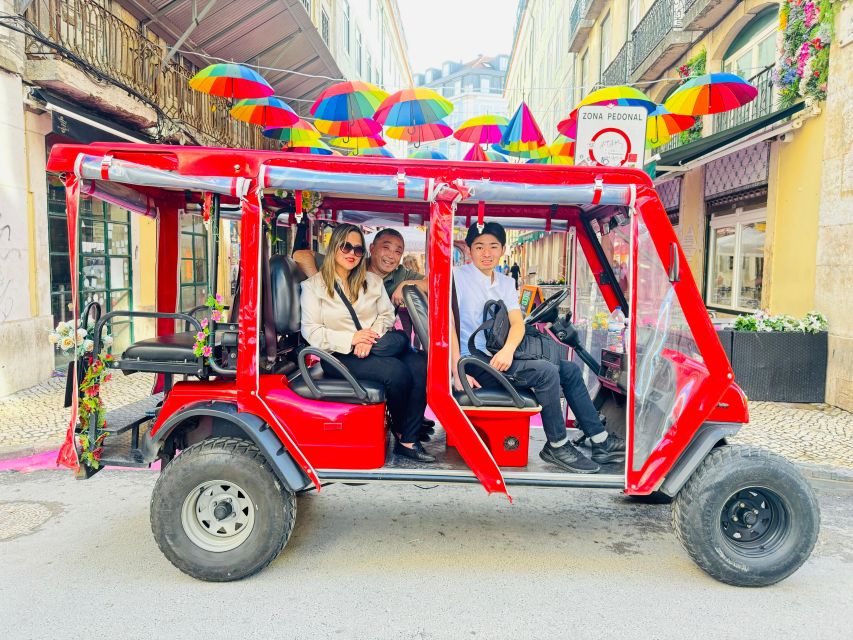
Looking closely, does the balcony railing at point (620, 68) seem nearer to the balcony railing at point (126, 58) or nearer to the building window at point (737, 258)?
the building window at point (737, 258)

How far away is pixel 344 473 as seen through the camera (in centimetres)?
326

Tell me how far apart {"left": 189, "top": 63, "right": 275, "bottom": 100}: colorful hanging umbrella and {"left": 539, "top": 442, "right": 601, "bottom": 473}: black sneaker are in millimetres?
7588

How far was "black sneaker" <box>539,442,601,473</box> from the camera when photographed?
3406mm

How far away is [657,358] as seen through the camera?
10.9 ft

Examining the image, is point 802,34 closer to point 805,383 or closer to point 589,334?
point 805,383

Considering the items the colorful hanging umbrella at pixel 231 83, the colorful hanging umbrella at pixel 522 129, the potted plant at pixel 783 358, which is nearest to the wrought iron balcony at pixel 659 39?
the colorful hanging umbrella at pixel 522 129

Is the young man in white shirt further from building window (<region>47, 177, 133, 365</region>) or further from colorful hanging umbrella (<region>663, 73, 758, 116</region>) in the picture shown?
colorful hanging umbrella (<region>663, 73, 758, 116</region>)

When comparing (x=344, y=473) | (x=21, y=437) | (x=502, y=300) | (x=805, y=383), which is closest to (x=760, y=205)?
(x=805, y=383)

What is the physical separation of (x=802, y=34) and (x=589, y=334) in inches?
259

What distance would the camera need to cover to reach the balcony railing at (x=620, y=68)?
16344mm

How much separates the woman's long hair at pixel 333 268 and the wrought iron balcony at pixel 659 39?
38.5ft

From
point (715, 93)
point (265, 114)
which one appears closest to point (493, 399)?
point (715, 93)

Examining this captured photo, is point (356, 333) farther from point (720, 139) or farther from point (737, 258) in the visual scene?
point (737, 258)

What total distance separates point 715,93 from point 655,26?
6899mm
